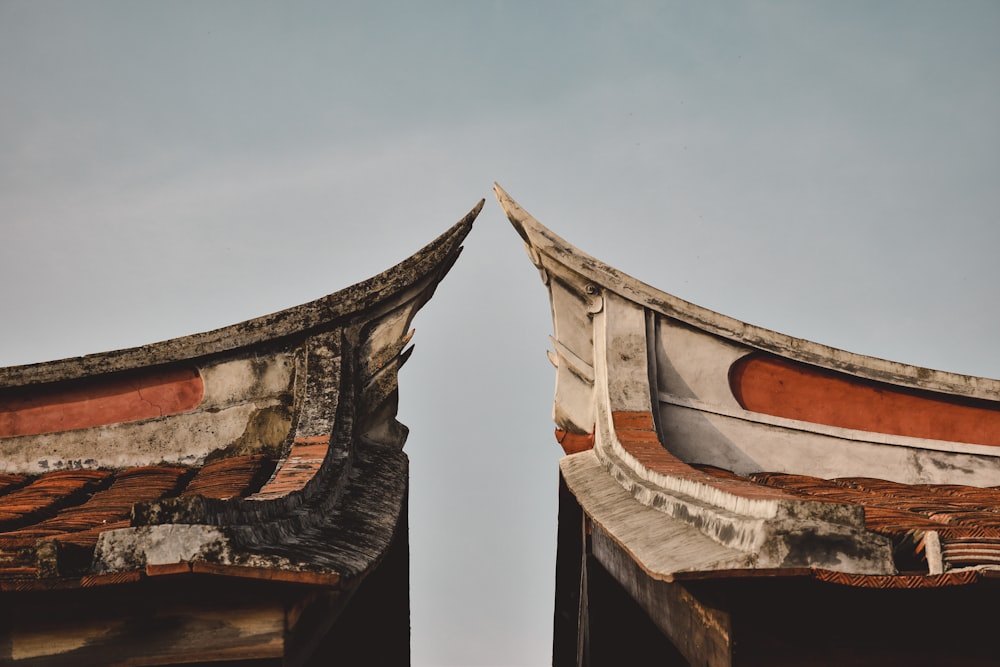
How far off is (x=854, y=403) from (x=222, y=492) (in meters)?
4.18

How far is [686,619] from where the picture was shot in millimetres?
4238

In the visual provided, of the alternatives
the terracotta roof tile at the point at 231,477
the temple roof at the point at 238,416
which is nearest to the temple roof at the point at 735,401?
the temple roof at the point at 238,416

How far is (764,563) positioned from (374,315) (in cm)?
414

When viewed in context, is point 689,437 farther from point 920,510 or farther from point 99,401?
point 99,401

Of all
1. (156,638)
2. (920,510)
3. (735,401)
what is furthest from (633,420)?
(156,638)

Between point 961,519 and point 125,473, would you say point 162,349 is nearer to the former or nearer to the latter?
point 125,473

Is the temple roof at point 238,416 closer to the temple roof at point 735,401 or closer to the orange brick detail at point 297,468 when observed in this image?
the orange brick detail at point 297,468

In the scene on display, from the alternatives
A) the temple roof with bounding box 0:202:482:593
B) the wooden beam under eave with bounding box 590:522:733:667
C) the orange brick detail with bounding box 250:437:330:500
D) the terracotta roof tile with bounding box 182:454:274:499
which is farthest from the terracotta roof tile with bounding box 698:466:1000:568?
the terracotta roof tile with bounding box 182:454:274:499

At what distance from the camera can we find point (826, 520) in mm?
3268

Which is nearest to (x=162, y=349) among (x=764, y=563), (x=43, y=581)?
(x=43, y=581)

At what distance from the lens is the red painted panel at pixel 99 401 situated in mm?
6516

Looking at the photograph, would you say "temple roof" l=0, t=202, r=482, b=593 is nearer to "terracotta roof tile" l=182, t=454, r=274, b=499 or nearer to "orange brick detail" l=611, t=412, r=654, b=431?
"terracotta roof tile" l=182, t=454, r=274, b=499

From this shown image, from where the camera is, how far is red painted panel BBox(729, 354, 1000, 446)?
7.00 m

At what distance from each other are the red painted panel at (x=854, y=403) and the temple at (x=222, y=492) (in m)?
2.23
